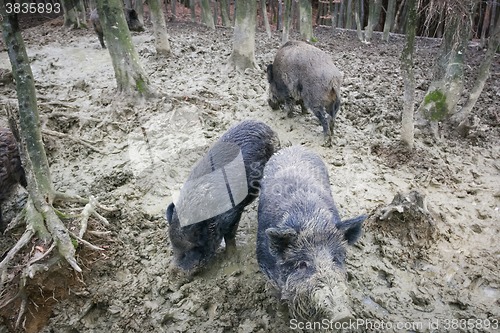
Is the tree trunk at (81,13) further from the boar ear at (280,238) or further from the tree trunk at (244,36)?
the boar ear at (280,238)

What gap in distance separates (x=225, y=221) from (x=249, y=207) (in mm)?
1041

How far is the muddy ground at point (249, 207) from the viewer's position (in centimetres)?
284

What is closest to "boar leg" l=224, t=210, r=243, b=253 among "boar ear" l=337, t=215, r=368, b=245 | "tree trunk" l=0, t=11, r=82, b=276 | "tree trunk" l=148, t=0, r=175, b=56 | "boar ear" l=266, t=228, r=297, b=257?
"boar ear" l=266, t=228, r=297, b=257

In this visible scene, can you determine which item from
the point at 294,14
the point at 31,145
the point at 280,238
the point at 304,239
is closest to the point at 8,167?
the point at 31,145

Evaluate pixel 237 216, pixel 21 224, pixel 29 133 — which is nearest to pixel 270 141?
pixel 237 216

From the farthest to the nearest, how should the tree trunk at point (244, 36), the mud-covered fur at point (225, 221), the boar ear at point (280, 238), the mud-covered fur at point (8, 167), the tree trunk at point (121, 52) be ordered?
the tree trunk at point (244, 36) < the tree trunk at point (121, 52) < the mud-covered fur at point (8, 167) < the mud-covered fur at point (225, 221) < the boar ear at point (280, 238)

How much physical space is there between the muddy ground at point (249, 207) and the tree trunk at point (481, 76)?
1.13 ft

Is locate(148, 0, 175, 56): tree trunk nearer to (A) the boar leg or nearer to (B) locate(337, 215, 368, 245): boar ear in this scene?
(A) the boar leg

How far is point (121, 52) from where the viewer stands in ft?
19.6

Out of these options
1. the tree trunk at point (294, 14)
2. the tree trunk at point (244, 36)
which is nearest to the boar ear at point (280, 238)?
the tree trunk at point (244, 36)

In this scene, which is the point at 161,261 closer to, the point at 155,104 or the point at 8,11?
the point at 8,11

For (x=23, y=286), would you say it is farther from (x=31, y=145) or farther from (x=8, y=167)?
(x=8, y=167)

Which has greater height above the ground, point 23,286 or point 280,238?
point 280,238

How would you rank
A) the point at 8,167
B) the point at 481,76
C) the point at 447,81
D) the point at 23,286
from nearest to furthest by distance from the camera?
the point at 23,286, the point at 8,167, the point at 481,76, the point at 447,81
